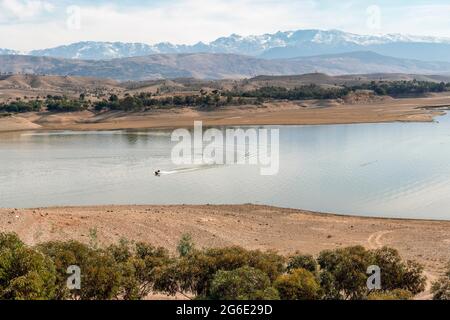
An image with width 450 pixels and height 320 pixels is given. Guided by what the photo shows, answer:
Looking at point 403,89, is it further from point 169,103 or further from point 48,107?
point 48,107

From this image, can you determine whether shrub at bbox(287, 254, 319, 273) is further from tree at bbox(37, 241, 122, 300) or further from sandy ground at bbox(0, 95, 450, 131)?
sandy ground at bbox(0, 95, 450, 131)

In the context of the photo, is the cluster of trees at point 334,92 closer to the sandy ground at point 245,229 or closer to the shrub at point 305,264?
the sandy ground at point 245,229

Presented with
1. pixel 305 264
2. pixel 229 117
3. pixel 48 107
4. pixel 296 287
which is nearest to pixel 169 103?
pixel 229 117

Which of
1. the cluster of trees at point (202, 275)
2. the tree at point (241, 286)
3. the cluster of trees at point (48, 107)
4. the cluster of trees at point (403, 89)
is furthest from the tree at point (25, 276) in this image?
the cluster of trees at point (403, 89)

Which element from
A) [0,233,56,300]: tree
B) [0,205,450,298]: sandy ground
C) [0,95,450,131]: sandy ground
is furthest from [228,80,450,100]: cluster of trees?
[0,233,56,300]: tree

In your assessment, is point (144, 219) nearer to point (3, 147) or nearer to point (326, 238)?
point (326, 238)
